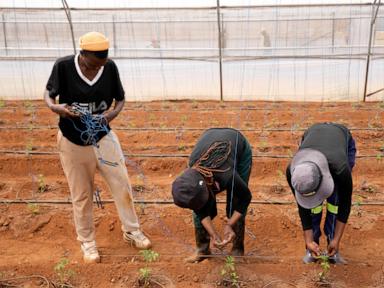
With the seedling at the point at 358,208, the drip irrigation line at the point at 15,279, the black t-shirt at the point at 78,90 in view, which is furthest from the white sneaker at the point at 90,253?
the seedling at the point at 358,208

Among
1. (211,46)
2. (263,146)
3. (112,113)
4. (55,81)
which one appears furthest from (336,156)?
(211,46)

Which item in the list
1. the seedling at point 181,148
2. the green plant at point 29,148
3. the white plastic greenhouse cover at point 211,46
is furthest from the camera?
the white plastic greenhouse cover at point 211,46

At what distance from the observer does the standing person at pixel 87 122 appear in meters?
2.83

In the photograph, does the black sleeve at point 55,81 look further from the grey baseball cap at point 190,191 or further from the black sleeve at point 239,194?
the black sleeve at point 239,194

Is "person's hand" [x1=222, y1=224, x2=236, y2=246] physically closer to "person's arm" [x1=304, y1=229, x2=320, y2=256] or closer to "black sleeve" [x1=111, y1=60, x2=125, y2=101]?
"person's arm" [x1=304, y1=229, x2=320, y2=256]

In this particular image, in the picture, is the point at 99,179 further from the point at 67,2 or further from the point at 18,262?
the point at 67,2

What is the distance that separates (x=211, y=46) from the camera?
31.6 feet

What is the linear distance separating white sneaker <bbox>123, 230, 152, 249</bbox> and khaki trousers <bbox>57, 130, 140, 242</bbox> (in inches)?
9.1

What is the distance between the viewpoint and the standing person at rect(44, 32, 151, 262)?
9.27ft

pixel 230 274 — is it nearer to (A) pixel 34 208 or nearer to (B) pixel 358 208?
(B) pixel 358 208

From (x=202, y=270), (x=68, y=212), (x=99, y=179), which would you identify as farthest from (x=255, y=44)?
(x=202, y=270)

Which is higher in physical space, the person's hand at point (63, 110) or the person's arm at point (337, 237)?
the person's hand at point (63, 110)

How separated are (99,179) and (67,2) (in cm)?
647

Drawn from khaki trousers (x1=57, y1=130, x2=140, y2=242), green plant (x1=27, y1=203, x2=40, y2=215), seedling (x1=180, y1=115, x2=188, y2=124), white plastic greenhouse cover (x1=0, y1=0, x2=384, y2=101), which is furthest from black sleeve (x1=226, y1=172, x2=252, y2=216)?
white plastic greenhouse cover (x1=0, y1=0, x2=384, y2=101)
